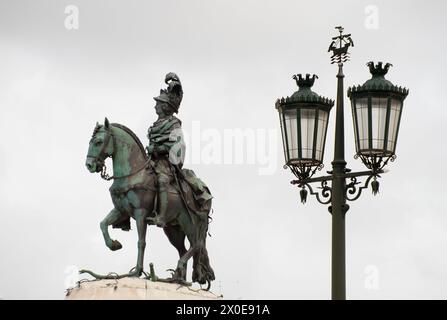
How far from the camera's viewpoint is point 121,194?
22656 mm

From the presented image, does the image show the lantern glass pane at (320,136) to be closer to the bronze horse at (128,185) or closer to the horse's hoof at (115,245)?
the bronze horse at (128,185)

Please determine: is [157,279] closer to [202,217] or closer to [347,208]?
[202,217]

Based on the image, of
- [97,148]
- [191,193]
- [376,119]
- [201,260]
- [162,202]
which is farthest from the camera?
[201,260]

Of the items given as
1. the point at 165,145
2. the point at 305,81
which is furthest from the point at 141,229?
the point at 305,81

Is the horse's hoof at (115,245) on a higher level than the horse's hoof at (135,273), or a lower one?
higher

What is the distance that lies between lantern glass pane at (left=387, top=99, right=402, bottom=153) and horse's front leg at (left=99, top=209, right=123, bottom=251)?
8.30 m

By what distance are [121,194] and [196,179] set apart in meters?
Answer: 1.52

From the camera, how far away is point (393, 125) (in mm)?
15406

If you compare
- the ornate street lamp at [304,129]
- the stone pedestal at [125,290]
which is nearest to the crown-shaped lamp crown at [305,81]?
the ornate street lamp at [304,129]

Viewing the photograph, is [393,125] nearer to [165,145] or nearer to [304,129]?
[304,129]

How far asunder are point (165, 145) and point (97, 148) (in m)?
1.31

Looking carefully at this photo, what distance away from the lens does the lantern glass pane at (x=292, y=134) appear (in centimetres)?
1567
